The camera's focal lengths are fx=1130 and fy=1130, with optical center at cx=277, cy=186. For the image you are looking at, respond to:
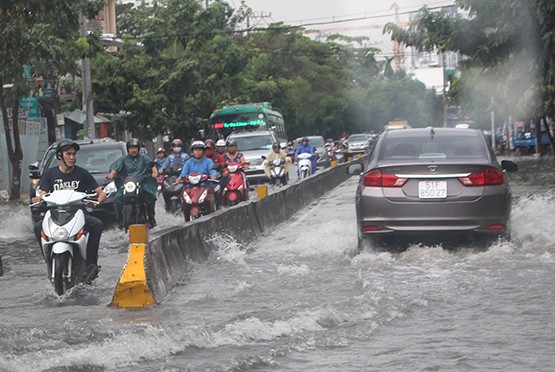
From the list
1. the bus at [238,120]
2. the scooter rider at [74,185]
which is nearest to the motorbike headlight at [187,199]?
the scooter rider at [74,185]

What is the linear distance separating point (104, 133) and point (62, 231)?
4947 centimetres

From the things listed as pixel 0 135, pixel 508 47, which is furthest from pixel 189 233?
pixel 0 135

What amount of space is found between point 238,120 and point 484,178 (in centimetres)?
3268

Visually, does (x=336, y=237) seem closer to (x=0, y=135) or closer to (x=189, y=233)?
(x=189, y=233)

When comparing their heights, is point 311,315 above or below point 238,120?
below

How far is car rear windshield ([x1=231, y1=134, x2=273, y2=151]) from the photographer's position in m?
37.1

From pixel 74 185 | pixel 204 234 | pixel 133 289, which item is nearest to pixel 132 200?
pixel 204 234

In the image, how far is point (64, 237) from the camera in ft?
34.6

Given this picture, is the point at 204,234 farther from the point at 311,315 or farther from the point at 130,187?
the point at 311,315

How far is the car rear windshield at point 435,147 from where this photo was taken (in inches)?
509

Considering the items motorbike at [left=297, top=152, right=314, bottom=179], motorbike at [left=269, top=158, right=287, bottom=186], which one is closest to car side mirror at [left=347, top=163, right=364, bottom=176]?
motorbike at [left=269, top=158, right=287, bottom=186]

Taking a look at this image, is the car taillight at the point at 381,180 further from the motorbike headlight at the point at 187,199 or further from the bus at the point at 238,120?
the bus at the point at 238,120

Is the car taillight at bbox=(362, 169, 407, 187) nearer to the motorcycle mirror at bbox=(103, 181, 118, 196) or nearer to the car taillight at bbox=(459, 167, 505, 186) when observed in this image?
the car taillight at bbox=(459, 167, 505, 186)

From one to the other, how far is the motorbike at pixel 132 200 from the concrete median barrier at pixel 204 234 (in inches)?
60.5
